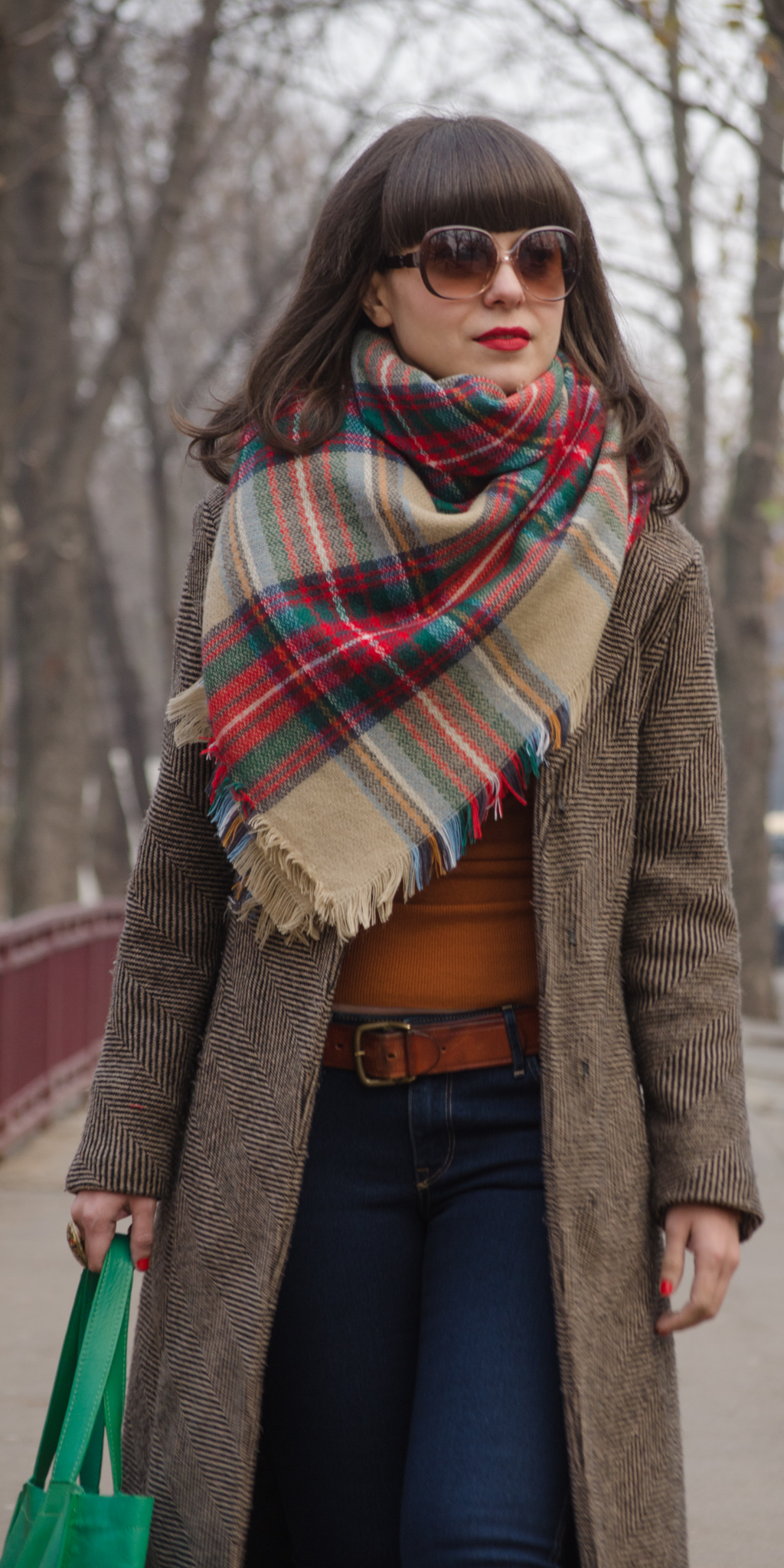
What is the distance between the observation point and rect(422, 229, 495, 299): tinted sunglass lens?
6.87ft

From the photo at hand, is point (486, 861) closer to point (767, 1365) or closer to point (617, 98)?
point (767, 1365)

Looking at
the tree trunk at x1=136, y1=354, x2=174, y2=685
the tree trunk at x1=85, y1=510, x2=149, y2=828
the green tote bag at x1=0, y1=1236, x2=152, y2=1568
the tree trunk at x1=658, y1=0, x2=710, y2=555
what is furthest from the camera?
the tree trunk at x1=136, y1=354, x2=174, y2=685

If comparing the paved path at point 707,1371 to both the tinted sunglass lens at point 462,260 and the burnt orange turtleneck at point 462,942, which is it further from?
the tinted sunglass lens at point 462,260

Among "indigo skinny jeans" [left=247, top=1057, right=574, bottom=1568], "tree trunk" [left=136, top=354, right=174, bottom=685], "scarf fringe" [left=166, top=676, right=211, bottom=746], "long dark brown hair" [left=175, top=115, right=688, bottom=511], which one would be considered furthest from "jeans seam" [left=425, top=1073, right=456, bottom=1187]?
"tree trunk" [left=136, top=354, right=174, bottom=685]

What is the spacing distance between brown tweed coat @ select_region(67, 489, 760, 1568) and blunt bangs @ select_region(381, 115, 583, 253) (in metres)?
0.44

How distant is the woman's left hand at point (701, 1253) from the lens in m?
1.92

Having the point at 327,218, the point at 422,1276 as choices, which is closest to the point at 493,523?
the point at 327,218

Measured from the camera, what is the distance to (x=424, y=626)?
2.00 m

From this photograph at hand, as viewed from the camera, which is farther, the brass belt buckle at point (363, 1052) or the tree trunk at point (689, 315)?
the tree trunk at point (689, 315)

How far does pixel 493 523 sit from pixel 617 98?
12345mm

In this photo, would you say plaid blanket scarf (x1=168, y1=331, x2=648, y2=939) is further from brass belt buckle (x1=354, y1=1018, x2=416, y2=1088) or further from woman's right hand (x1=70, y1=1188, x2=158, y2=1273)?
woman's right hand (x1=70, y1=1188, x2=158, y2=1273)

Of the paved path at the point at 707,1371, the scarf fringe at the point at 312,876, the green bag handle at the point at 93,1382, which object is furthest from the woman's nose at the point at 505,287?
the paved path at the point at 707,1371

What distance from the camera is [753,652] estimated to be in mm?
14281

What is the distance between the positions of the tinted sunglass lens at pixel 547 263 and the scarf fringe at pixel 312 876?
59 centimetres
